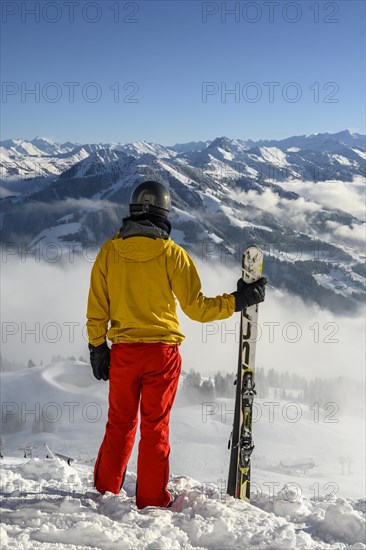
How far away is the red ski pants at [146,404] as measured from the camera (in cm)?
509

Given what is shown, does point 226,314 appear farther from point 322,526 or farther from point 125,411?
point 322,526

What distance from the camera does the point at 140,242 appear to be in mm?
5156

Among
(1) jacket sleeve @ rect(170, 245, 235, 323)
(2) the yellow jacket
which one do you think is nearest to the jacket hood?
(2) the yellow jacket

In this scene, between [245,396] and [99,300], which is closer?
[99,300]

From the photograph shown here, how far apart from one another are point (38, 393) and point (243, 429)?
108788 millimetres

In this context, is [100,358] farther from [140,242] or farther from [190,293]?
[140,242]

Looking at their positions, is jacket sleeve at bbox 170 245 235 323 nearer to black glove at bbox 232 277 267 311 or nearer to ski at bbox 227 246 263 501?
black glove at bbox 232 277 267 311

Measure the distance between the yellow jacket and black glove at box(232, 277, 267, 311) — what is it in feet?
0.48

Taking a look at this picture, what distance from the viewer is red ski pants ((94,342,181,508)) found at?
509 cm

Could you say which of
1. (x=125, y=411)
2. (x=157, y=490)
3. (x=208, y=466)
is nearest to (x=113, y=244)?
(x=125, y=411)

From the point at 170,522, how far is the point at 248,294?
2.36m

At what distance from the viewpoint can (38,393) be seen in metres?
107

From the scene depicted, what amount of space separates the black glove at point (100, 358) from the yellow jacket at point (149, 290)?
10.6 inches

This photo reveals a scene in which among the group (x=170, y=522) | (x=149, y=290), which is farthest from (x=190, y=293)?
(x=170, y=522)
